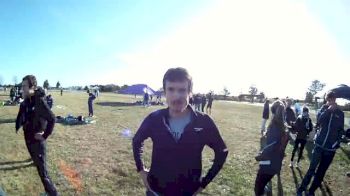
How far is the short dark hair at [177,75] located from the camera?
3.08m

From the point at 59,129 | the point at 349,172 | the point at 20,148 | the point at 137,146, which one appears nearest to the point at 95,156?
the point at 20,148

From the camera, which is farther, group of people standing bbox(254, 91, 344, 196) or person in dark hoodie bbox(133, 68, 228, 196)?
group of people standing bbox(254, 91, 344, 196)

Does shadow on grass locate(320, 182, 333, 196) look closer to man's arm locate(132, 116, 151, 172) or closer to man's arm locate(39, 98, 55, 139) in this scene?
man's arm locate(132, 116, 151, 172)

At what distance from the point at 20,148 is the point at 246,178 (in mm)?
7870

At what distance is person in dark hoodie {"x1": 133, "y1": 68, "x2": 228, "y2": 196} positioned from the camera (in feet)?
10.0

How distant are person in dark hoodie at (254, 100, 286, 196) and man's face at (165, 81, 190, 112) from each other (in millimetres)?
3671

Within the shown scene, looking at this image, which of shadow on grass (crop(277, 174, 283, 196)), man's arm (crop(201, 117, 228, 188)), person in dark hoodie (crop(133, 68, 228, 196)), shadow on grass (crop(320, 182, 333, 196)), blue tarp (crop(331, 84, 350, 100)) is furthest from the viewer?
blue tarp (crop(331, 84, 350, 100))

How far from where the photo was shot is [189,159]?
121 inches

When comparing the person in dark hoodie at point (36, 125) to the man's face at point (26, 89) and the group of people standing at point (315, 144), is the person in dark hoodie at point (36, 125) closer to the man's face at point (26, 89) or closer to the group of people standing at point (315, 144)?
the man's face at point (26, 89)

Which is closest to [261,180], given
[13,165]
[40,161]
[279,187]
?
[279,187]

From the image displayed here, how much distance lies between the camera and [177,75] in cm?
309

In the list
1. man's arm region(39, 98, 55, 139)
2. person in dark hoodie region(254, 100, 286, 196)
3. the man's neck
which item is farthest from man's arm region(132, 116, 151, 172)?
person in dark hoodie region(254, 100, 286, 196)

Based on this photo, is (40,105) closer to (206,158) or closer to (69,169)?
(69,169)

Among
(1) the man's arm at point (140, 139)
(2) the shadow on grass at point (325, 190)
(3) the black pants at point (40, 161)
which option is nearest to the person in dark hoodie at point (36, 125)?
(3) the black pants at point (40, 161)
